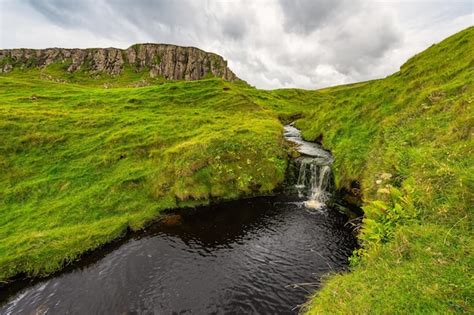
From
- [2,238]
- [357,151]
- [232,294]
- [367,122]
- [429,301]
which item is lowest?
[2,238]

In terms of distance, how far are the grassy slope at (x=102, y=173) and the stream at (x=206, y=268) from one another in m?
2.22

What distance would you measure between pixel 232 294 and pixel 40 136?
118 feet

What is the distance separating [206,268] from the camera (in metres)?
15.6

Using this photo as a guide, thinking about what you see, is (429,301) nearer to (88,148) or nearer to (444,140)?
(444,140)

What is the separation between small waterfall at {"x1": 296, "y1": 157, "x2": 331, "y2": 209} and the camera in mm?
24109

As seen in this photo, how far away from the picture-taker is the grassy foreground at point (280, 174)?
8102 mm

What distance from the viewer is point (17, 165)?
28.5 m

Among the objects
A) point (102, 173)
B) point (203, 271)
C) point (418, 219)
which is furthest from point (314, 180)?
point (102, 173)

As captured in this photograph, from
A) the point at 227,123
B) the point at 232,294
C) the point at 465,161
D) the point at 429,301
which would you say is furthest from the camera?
the point at 227,123

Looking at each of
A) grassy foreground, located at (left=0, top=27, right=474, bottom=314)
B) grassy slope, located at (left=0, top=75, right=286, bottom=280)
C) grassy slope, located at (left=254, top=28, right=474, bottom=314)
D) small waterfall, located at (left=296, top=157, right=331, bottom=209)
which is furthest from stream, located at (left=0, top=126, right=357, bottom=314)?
grassy slope, located at (left=254, top=28, right=474, bottom=314)

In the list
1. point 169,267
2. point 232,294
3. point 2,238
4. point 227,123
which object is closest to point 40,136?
point 2,238

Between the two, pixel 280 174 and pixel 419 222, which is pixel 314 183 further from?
pixel 419 222

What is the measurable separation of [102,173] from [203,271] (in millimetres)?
18895

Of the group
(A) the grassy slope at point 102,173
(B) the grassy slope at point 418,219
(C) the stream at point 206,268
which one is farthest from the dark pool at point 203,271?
(B) the grassy slope at point 418,219
